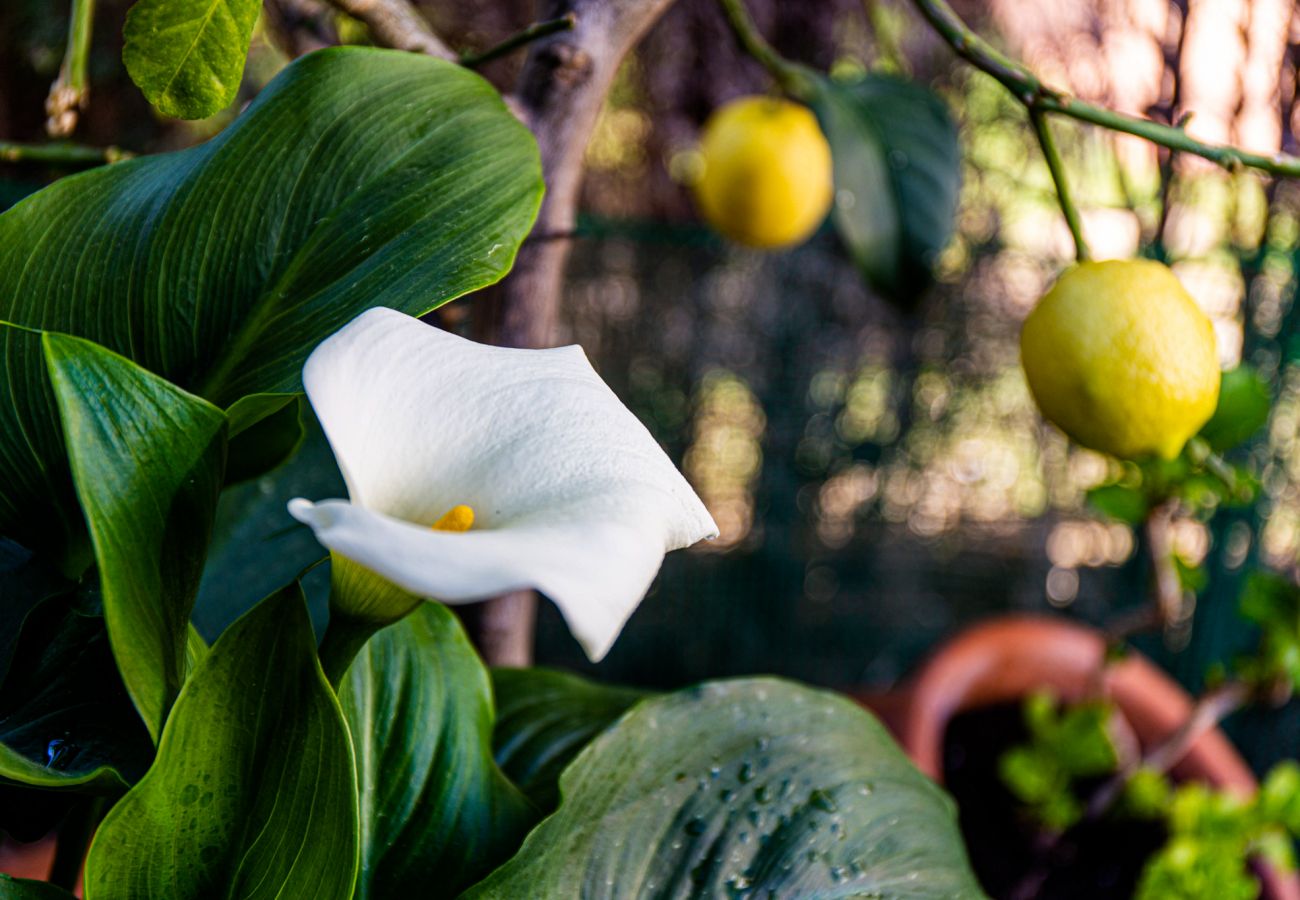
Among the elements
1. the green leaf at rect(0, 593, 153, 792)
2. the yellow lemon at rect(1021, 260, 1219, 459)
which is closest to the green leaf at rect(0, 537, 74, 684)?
the green leaf at rect(0, 593, 153, 792)

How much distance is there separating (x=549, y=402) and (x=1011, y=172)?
1158mm

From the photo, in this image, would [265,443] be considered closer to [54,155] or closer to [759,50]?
[54,155]

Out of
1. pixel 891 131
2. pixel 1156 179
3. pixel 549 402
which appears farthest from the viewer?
pixel 1156 179

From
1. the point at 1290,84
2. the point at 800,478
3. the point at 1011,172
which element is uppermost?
the point at 1290,84

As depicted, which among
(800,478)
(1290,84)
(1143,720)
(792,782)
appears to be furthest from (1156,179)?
(792,782)

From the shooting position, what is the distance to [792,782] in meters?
0.33

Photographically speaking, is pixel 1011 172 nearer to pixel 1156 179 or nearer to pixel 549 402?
pixel 1156 179

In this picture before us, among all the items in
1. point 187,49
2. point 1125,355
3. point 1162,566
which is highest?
point 187,49

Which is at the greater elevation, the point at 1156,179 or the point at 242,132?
the point at 242,132

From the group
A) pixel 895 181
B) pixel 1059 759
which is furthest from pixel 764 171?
pixel 1059 759

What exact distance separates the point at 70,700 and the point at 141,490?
79 millimetres

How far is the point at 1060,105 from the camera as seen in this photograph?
32 centimetres

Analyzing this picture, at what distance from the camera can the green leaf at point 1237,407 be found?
47 cm

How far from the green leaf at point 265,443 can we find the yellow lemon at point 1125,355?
25 centimetres
